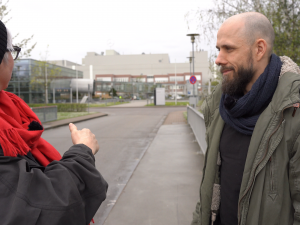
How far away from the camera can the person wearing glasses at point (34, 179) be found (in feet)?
3.14

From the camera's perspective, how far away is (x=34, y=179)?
1.01m

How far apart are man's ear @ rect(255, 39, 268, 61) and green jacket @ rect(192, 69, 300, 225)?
23cm

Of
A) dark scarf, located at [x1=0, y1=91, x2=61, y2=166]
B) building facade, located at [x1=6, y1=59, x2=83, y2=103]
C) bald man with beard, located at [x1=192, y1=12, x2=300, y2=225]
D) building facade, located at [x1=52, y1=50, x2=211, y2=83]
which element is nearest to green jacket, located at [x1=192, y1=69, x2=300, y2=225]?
bald man with beard, located at [x1=192, y1=12, x2=300, y2=225]

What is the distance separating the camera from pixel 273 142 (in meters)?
1.44

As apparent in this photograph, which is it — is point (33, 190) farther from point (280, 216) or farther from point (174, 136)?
point (174, 136)

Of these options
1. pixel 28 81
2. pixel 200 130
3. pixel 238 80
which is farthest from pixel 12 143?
pixel 28 81

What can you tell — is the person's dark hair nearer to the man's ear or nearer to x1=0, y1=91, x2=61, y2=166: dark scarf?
the man's ear

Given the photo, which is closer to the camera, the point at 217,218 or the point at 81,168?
the point at 81,168

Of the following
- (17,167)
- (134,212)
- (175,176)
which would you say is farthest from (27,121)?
(175,176)

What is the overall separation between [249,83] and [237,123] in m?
0.30

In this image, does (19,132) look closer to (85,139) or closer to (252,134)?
(85,139)

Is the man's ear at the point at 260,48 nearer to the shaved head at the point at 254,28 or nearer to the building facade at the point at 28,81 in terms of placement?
the shaved head at the point at 254,28

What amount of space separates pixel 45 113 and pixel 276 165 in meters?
16.8

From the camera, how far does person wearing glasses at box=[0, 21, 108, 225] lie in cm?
96
